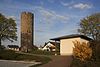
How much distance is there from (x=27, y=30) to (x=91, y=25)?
745 inches

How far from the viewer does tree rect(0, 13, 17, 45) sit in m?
63.1

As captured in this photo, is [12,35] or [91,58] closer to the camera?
[91,58]

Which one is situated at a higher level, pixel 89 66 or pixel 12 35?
pixel 12 35

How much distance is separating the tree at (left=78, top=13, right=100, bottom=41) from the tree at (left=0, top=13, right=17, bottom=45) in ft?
64.5

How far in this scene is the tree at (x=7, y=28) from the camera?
63125 mm

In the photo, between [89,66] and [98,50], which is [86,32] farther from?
[89,66]

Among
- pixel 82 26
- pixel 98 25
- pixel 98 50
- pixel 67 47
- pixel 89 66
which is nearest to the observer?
pixel 89 66

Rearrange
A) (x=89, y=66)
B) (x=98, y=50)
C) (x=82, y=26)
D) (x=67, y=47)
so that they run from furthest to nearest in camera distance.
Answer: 1. (x=82, y=26)
2. (x=67, y=47)
3. (x=98, y=50)
4. (x=89, y=66)

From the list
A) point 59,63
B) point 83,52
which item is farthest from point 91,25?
point 59,63

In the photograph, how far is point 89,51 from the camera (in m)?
32.8

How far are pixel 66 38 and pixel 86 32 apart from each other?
2029 cm

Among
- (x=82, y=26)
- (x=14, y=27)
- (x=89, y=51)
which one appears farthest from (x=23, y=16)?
(x=89, y=51)

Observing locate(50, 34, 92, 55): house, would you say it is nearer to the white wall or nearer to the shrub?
the white wall

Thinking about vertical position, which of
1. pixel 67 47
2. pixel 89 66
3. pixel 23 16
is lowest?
pixel 89 66
